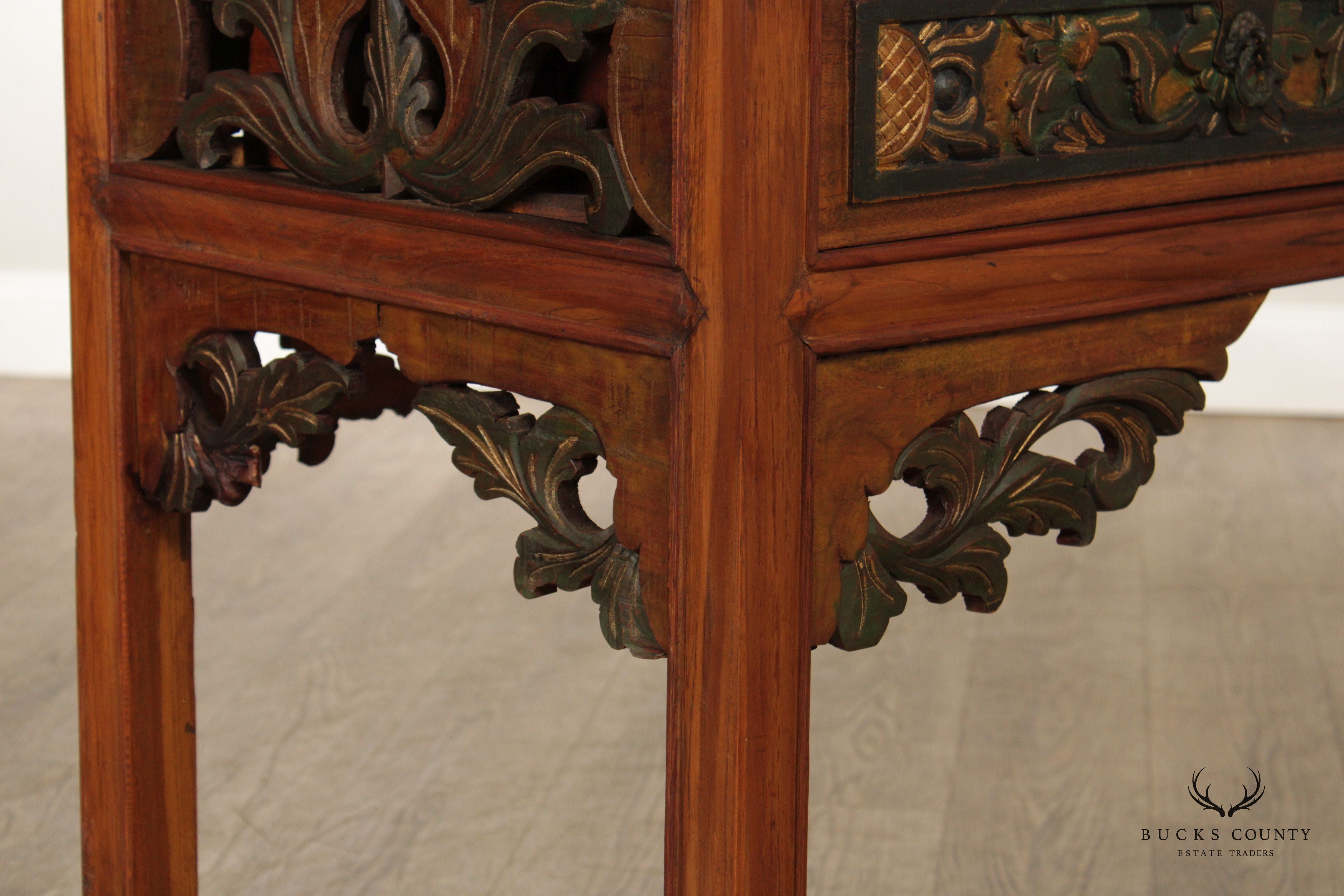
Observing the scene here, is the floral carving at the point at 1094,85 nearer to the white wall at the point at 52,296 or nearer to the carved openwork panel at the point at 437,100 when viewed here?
the carved openwork panel at the point at 437,100

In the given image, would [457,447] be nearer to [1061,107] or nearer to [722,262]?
[722,262]

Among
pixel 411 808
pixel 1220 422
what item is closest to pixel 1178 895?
pixel 411 808

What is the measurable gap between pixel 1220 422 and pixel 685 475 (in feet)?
7.94

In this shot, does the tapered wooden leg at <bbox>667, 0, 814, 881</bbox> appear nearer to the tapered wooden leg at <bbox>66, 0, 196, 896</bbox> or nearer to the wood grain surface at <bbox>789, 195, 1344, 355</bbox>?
the wood grain surface at <bbox>789, 195, 1344, 355</bbox>

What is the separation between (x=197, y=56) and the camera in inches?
40.7

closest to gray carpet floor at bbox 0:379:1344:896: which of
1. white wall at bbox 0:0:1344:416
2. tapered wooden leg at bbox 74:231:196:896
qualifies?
tapered wooden leg at bbox 74:231:196:896

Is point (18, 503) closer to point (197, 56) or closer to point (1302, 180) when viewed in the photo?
point (197, 56)

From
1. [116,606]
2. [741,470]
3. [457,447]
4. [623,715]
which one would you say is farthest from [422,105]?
[623,715]

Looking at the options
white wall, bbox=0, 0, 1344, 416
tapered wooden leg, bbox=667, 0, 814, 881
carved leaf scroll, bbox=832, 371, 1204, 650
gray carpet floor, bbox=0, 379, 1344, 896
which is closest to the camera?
tapered wooden leg, bbox=667, 0, 814, 881

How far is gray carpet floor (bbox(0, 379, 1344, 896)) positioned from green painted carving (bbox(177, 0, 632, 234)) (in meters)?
0.75

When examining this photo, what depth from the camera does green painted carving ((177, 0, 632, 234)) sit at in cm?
81

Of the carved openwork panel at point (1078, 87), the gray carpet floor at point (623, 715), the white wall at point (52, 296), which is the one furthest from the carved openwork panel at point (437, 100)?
the white wall at point (52, 296)

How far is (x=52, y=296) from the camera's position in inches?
126

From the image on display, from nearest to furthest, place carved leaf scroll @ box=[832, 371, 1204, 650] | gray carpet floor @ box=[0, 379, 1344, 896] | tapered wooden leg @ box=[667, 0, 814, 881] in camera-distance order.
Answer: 1. tapered wooden leg @ box=[667, 0, 814, 881]
2. carved leaf scroll @ box=[832, 371, 1204, 650]
3. gray carpet floor @ box=[0, 379, 1344, 896]
